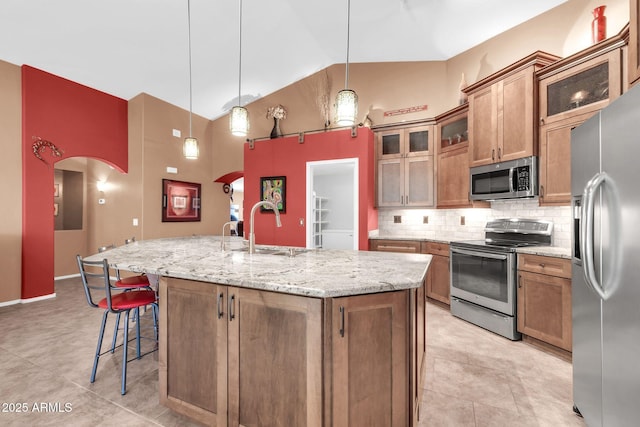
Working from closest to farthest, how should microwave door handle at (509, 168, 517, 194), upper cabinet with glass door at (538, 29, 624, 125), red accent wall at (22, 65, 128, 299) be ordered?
upper cabinet with glass door at (538, 29, 624, 125), microwave door handle at (509, 168, 517, 194), red accent wall at (22, 65, 128, 299)

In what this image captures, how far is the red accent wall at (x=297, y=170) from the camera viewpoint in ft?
14.6

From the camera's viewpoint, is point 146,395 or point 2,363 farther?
point 2,363

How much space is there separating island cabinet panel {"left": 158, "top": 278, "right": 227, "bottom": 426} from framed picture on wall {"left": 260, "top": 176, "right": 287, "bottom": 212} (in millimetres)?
3385

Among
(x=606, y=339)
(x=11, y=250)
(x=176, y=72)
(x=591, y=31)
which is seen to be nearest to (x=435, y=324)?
(x=606, y=339)

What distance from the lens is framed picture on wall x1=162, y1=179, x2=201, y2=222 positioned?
5.50 metres

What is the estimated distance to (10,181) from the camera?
13.1ft

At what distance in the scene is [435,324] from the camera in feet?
10.7

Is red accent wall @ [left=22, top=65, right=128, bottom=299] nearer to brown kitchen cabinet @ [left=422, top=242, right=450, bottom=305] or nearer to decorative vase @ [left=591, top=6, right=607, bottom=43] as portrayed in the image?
brown kitchen cabinet @ [left=422, top=242, right=450, bottom=305]

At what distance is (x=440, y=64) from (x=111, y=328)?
5.80 m

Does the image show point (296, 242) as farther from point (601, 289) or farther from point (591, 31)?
point (591, 31)

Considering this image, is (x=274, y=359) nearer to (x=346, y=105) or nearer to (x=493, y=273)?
(x=346, y=105)

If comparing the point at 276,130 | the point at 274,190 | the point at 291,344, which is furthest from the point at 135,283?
the point at 276,130

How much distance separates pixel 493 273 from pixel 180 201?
17.9ft

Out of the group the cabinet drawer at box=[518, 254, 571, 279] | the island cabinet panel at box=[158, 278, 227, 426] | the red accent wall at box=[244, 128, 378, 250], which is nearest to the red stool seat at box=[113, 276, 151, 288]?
the island cabinet panel at box=[158, 278, 227, 426]
